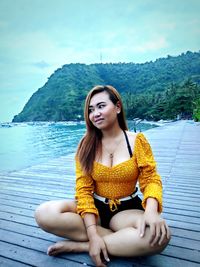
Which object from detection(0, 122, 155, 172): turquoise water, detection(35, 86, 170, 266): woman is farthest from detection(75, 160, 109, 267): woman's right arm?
detection(0, 122, 155, 172): turquoise water

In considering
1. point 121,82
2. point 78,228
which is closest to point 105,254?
point 78,228

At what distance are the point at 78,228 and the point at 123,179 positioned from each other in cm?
38

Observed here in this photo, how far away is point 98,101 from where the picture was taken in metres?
1.47

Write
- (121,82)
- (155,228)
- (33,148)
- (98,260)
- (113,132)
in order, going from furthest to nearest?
(121,82), (33,148), (113,132), (98,260), (155,228)

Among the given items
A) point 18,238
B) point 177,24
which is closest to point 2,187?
point 18,238

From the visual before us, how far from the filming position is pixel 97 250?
132cm

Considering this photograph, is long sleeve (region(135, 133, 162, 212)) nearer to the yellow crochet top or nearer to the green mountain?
the yellow crochet top

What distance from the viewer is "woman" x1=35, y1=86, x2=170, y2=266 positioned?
4.49ft

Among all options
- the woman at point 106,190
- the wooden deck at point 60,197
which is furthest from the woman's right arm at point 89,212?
the wooden deck at point 60,197

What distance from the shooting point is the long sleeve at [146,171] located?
1392 mm

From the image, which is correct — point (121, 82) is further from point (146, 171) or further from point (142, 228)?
point (142, 228)

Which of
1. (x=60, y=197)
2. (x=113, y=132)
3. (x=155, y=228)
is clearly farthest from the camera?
(x=60, y=197)

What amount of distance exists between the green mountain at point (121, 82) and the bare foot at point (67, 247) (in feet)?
124

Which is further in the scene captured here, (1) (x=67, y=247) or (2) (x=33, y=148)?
(2) (x=33, y=148)
